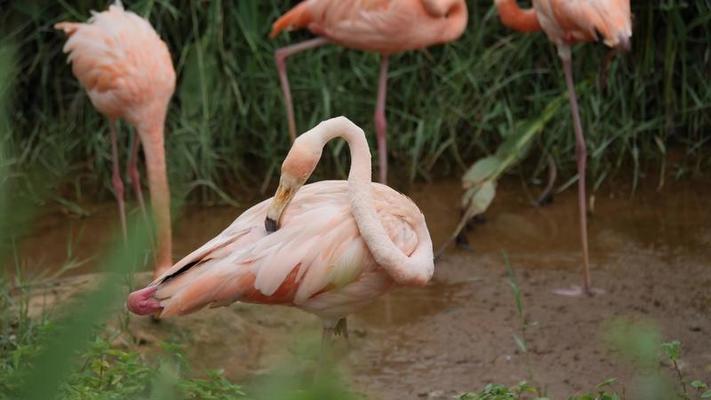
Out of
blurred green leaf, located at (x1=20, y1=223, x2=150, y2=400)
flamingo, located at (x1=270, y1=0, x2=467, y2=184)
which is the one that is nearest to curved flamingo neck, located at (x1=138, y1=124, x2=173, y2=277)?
flamingo, located at (x1=270, y1=0, x2=467, y2=184)

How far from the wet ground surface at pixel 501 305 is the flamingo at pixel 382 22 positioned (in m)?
0.70

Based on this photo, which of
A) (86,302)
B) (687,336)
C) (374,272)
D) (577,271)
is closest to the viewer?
(86,302)

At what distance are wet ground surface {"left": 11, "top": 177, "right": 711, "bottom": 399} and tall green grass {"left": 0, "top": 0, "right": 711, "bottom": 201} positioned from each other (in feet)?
0.96

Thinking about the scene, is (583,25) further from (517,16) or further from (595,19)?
(517,16)

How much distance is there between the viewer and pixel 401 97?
6.19 m

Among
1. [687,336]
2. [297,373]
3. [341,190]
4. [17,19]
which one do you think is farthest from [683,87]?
[297,373]

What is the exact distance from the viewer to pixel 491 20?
6.22 m

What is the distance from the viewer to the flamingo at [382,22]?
Answer: 5.02 m

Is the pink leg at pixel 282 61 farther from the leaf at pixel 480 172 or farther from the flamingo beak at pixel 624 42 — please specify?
the flamingo beak at pixel 624 42

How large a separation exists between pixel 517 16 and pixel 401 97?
51.4 inches

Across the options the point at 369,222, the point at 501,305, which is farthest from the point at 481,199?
the point at 369,222

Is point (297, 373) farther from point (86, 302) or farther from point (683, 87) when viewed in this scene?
point (683, 87)

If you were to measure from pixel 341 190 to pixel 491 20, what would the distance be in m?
3.13

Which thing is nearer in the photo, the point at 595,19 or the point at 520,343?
the point at 520,343
